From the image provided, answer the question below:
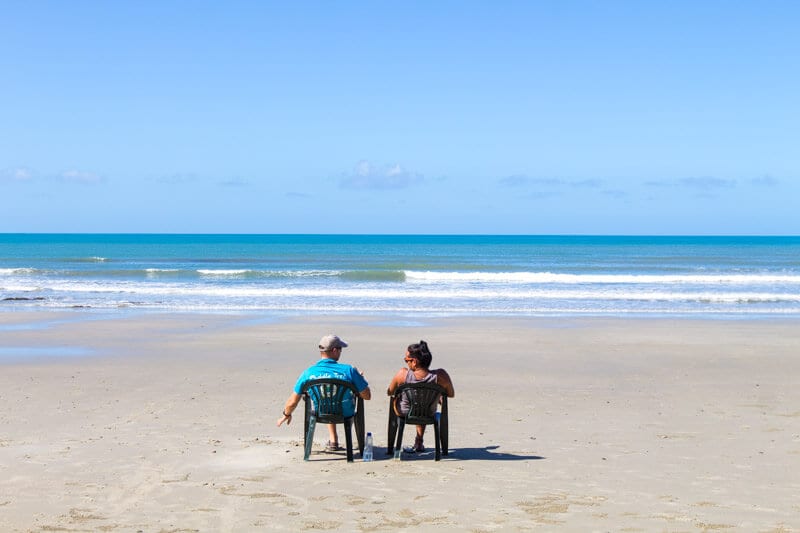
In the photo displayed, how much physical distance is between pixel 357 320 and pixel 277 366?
7.50m

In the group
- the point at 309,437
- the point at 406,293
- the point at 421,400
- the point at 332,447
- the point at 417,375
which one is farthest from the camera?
the point at 406,293

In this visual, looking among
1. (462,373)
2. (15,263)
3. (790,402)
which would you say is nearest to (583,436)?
(790,402)

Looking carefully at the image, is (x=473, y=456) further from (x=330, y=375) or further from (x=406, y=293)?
(x=406, y=293)

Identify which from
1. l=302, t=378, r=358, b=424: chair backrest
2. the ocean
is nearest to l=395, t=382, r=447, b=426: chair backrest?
l=302, t=378, r=358, b=424: chair backrest

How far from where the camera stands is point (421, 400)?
7055mm

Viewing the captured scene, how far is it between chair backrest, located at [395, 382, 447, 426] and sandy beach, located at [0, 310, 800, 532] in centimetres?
34

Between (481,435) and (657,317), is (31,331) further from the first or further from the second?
(657,317)

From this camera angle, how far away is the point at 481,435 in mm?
8023

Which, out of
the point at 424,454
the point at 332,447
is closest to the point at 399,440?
the point at 424,454

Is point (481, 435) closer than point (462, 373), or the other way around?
point (481, 435)

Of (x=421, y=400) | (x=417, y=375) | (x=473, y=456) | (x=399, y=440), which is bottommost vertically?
(x=473, y=456)

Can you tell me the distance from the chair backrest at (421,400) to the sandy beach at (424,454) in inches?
13.4

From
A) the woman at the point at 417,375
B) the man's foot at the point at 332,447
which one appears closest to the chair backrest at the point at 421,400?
the woman at the point at 417,375

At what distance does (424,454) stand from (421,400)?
49 cm
